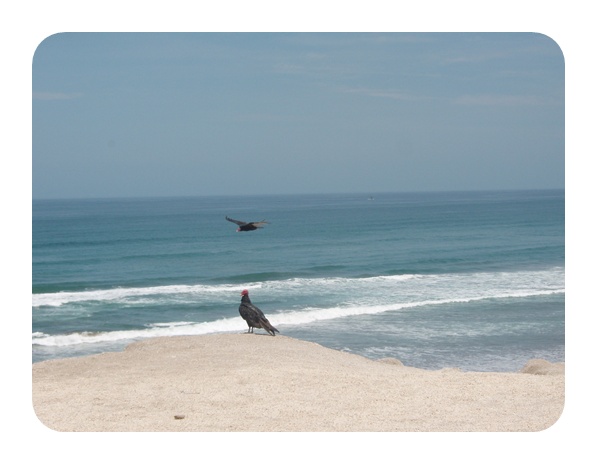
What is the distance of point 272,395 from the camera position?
8.24 m

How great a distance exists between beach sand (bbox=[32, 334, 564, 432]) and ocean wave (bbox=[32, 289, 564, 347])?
19.1 ft

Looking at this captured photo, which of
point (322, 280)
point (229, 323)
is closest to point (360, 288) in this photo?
point (322, 280)

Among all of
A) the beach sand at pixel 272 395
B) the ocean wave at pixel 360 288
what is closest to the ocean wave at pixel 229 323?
the ocean wave at pixel 360 288

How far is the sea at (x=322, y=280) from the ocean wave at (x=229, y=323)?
5 cm

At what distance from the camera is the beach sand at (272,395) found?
7.45 meters

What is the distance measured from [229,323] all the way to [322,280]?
7417mm

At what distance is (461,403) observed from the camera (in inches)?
316

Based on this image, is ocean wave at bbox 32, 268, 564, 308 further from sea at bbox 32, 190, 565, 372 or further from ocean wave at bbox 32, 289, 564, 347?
ocean wave at bbox 32, 289, 564, 347

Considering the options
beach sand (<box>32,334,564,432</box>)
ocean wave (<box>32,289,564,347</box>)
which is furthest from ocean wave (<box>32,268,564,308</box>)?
beach sand (<box>32,334,564,432</box>)

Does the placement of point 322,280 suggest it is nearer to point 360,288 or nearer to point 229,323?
point 360,288

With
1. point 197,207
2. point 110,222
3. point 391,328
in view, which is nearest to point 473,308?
point 391,328

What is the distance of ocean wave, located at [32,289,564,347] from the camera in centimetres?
1623

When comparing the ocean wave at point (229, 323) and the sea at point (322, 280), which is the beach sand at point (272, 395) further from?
the ocean wave at point (229, 323)
